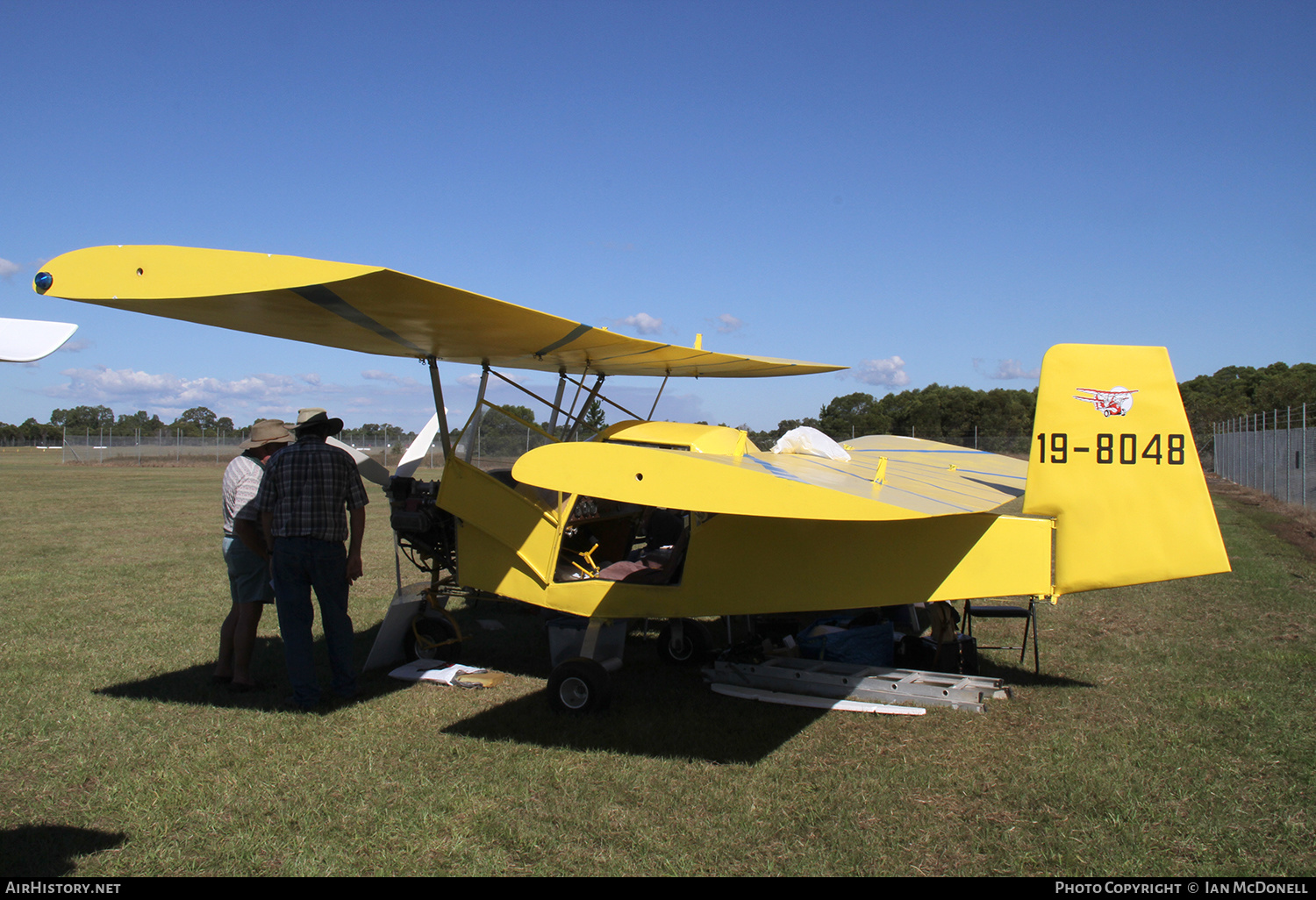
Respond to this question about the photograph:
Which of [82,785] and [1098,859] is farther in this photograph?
[82,785]

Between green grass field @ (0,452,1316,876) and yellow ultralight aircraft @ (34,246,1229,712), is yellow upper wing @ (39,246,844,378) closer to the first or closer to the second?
yellow ultralight aircraft @ (34,246,1229,712)

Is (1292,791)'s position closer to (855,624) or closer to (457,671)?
(855,624)

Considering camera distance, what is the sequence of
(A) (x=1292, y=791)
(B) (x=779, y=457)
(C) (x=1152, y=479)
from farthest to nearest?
(B) (x=779, y=457)
(C) (x=1152, y=479)
(A) (x=1292, y=791)

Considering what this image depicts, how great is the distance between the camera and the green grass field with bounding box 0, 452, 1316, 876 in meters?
3.24

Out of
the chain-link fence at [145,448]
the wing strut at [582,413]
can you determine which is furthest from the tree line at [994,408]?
the wing strut at [582,413]

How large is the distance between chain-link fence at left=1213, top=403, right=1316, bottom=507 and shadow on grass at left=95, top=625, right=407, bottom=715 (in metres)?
17.9

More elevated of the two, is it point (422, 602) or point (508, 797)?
point (422, 602)

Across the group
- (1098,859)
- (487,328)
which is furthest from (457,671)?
(1098,859)

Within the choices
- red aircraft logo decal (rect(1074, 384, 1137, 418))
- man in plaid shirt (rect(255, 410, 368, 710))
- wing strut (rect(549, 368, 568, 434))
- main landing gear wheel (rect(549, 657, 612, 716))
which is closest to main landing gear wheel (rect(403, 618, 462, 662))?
man in plaid shirt (rect(255, 410, 368, 710))

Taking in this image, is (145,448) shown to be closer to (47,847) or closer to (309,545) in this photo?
(309,545)

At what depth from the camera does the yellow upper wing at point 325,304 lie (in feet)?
11.5

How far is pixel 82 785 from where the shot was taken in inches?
153

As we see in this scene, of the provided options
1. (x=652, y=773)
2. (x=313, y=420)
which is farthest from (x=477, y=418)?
(x=652, y=773)
